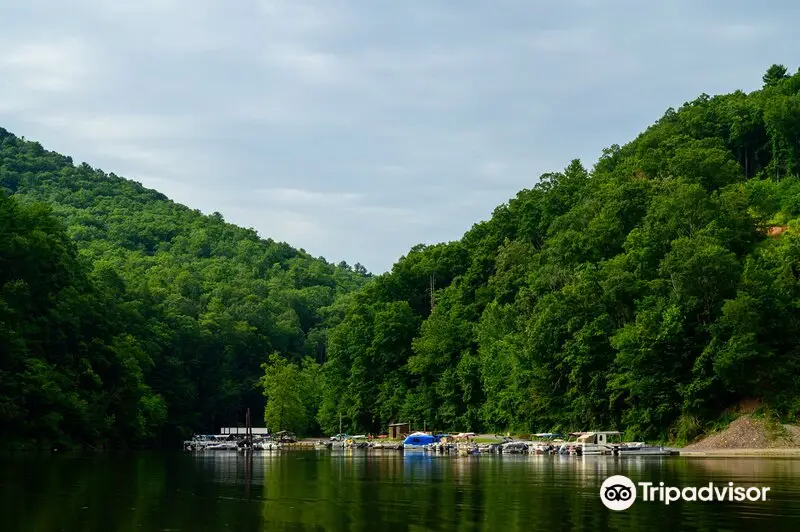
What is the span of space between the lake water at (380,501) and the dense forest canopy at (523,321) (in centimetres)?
3514

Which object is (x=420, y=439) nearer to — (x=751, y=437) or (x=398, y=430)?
(x=398, y=430)

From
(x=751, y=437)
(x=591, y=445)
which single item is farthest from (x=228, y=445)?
(x=751, y=437)

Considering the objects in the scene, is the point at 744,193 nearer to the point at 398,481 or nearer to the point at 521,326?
the point at 521,326

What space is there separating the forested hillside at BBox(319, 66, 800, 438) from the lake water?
33.5 metres

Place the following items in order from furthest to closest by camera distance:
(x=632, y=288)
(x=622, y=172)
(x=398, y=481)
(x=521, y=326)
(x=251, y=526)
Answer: (x=622, y=172)
(x=521, y=326)
(x=632, y=288)
(x=398, y=481)
(x=251, y=526)

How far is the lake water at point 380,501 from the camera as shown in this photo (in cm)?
2916

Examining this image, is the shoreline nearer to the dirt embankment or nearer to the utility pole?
the dirt embankment

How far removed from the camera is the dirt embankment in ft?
273

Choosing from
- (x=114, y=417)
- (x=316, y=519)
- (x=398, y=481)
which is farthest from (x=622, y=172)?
(x=316, y=519)

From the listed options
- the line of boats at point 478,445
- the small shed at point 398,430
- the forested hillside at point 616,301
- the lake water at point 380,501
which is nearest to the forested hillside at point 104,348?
the line of boats at point 478,445

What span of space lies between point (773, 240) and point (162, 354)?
295ft

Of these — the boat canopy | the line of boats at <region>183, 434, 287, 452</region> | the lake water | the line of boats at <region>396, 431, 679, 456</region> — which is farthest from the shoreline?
the line of boats at <region>183, 434, 287, 452</region>

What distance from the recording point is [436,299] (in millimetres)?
158375

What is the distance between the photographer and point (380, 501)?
37531mm
